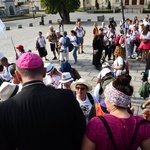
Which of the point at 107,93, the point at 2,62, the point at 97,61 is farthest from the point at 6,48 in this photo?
the point at 107,93

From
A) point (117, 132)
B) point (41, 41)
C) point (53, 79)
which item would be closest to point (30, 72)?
point (117, 132)

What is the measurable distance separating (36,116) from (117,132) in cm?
79

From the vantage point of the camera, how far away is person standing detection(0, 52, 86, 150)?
1689 mm

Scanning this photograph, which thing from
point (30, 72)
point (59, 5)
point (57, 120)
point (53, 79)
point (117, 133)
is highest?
point (59, 5)

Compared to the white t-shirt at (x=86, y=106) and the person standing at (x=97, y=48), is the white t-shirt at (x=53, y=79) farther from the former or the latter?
the person standing at (x=97, y=48)

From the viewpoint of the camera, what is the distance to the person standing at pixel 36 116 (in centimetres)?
169

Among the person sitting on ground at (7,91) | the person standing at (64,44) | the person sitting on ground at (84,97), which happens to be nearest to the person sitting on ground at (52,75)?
the person sitting on ground at (84,97)

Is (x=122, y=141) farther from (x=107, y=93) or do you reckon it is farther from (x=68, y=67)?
(x=68, y=67)

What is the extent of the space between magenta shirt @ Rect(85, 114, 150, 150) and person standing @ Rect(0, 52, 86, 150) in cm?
23

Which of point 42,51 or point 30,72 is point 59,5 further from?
point 30,72

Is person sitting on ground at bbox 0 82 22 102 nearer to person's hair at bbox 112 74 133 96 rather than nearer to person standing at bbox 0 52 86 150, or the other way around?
person standing at bbox 0 52 86 150

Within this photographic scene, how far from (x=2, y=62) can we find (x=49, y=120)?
4879 mm

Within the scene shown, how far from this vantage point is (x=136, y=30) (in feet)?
37.7

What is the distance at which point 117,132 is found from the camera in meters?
1.95
